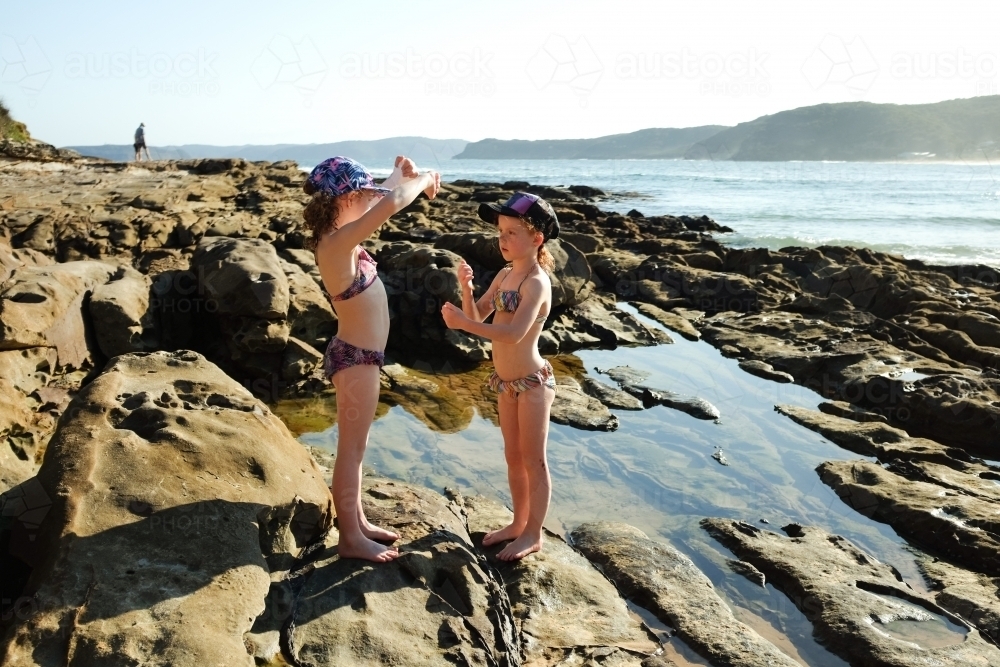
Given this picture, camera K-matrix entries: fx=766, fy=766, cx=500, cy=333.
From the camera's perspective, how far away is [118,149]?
97.0 metres

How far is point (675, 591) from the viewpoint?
3.85 m

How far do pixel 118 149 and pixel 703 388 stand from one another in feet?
345

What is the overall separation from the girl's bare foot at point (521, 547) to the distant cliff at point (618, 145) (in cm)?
9530

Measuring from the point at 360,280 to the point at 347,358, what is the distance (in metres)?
0.33

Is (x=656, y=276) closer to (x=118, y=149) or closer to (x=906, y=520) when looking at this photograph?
(x=906, y=520)

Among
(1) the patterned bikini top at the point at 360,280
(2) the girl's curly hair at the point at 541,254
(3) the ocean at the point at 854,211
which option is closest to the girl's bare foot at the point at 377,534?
(1) the patterned bikini top at the point at 360,280

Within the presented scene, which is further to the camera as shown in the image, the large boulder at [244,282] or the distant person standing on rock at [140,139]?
the distant person standing on rock at [140,139]

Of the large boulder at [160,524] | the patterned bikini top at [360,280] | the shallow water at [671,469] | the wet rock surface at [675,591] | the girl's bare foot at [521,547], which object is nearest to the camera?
the large boulder at [160,524]

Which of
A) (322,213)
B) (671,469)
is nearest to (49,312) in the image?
(322,213)

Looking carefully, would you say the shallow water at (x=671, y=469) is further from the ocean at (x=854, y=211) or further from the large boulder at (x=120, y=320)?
the ocean at (x=854, y=211)

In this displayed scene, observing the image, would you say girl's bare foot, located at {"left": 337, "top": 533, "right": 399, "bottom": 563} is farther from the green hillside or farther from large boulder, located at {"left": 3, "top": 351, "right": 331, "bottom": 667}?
the green hillside

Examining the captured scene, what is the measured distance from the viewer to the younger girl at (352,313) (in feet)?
10.3

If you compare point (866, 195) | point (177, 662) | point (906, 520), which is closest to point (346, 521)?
point (177, 662)

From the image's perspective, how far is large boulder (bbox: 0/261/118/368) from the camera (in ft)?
17.2
